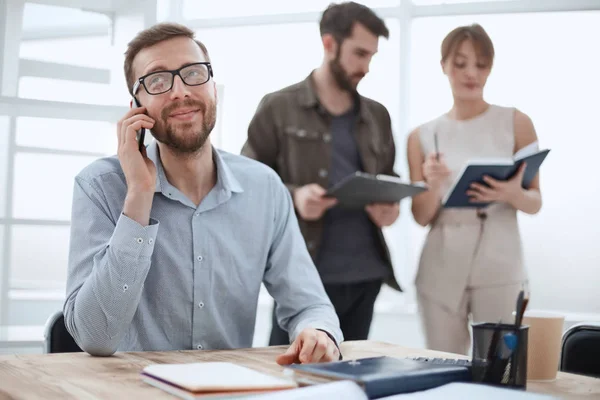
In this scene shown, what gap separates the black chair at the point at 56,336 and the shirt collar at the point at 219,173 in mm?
391

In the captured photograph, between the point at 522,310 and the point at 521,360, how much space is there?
0.07 metres

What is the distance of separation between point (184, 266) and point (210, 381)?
67 cm

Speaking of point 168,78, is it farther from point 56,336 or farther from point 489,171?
point 489,171

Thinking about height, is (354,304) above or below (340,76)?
below

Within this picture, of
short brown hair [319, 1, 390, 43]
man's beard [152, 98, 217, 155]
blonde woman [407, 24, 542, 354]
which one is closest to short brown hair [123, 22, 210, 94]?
man's beard [152, 98, 217, 155]

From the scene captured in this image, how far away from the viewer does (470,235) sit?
246 centimetres

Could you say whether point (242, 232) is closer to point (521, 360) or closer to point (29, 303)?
point (521, 360)

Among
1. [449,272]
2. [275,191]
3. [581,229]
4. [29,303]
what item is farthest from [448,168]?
[29,303]

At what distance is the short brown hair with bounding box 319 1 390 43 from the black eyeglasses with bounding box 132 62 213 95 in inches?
38.1

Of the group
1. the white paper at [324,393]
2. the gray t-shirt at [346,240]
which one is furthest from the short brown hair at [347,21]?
the white paper at [324,393]

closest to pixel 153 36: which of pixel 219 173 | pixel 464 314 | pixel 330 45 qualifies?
pixel 219 173

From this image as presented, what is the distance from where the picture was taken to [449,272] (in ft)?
8.04

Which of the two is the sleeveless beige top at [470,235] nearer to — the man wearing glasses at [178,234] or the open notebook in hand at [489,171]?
the open notebook in hand at [489,171]

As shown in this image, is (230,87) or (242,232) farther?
(230,87)
